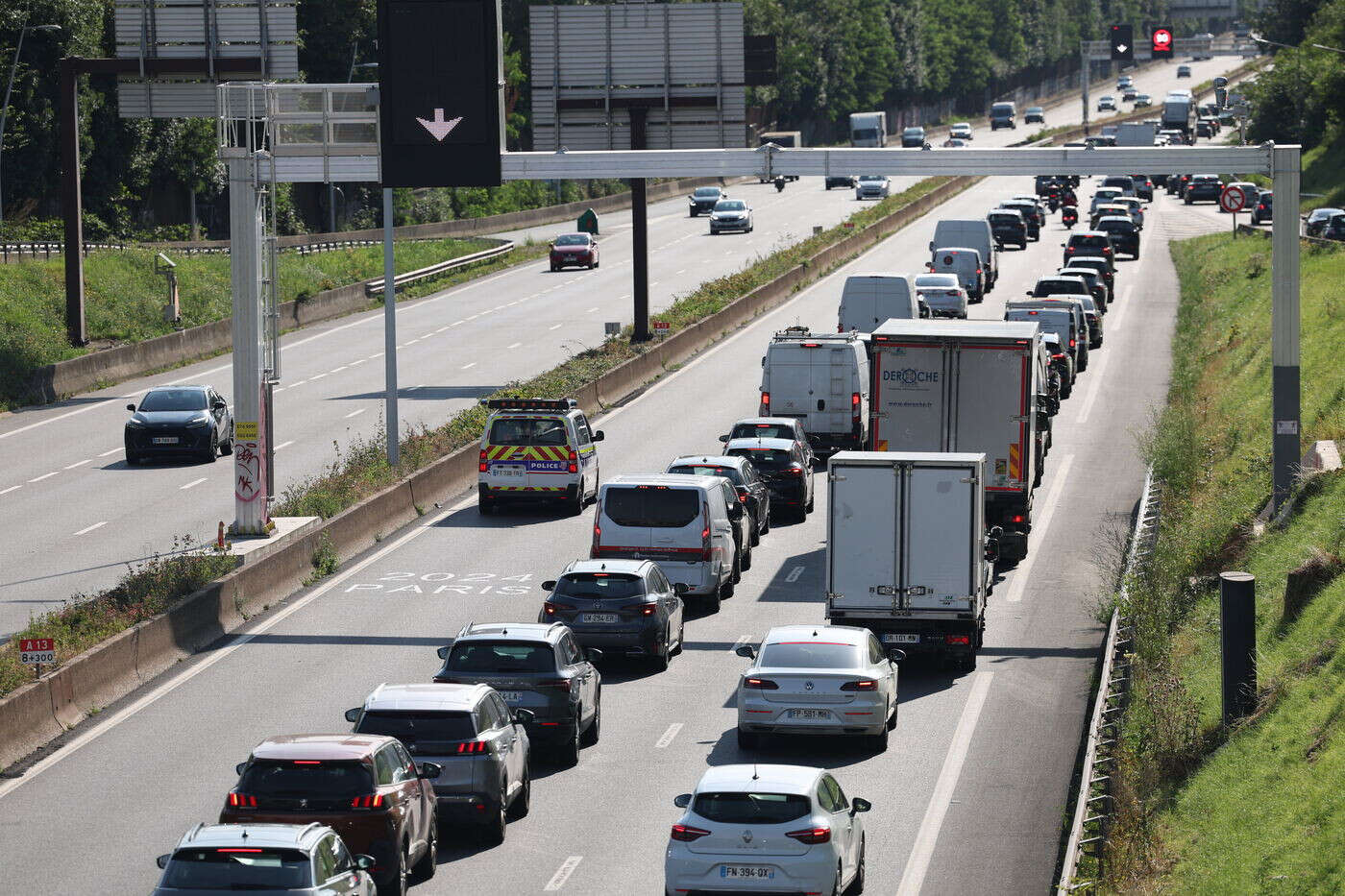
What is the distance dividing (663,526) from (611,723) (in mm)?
6116

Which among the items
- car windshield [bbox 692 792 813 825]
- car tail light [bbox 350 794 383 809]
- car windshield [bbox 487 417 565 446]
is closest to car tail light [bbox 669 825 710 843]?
car windshield [bbox 692 792 813 825]

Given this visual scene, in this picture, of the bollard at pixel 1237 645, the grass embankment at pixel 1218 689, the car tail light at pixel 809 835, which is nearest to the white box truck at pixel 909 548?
the grass embankment at pixel 1218 689

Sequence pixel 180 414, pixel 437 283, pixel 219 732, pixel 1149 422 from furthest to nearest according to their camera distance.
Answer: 1. pixel 437 283
2. pixel 1149 422
3. pixel 180 414
4. pixel 219 732

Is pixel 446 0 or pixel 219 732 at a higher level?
pixel 446 0

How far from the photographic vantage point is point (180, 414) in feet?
144

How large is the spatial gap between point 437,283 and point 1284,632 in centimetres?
5933

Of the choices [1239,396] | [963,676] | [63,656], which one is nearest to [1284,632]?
[963,676]

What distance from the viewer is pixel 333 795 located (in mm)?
16188

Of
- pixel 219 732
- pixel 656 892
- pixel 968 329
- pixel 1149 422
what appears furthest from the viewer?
pixel 1149 422

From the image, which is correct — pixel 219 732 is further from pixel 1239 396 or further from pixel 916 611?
pixel 1239 396

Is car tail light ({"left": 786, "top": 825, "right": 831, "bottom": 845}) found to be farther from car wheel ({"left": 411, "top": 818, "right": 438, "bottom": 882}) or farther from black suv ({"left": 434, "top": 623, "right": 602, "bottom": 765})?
black suv ({"left": 434, "top": 623, "right": 602, "bottom": 765})

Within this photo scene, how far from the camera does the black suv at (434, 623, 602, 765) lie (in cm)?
2128

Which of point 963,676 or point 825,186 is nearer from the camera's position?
point 963,676

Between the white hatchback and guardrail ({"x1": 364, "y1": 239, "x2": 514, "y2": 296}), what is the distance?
6018cm
